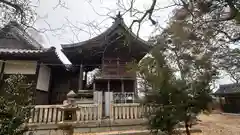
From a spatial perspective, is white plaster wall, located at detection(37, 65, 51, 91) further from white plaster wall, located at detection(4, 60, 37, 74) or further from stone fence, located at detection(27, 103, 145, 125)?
stone fence, located at detection(27, 103, 145, 125)

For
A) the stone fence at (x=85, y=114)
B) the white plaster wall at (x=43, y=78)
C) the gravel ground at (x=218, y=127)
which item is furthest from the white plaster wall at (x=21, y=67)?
the gravel ground at (x=218, y=127)

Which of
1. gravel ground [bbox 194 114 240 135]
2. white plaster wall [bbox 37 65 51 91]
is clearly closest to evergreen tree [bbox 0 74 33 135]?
white plaster wall [bbox 37 65 51 91]

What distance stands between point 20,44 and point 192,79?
8794 mm

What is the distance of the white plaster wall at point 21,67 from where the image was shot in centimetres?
Answer: 870

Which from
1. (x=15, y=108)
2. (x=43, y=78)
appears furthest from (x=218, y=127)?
(x=43, y=78)

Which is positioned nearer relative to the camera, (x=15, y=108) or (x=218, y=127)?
(x=15, y=108)

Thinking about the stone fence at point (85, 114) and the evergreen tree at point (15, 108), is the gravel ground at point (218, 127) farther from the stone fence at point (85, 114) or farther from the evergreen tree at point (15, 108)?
the evergreen tree at point (15, 108)

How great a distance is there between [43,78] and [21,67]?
5.30ft

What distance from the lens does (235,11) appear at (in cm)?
275

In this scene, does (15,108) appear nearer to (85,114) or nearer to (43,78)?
(85,114)

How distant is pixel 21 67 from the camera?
28.7 feet

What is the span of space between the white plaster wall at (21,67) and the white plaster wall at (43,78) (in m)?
0.77

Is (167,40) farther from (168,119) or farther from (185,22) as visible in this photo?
(168,119)

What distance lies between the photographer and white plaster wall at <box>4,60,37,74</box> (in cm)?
870
